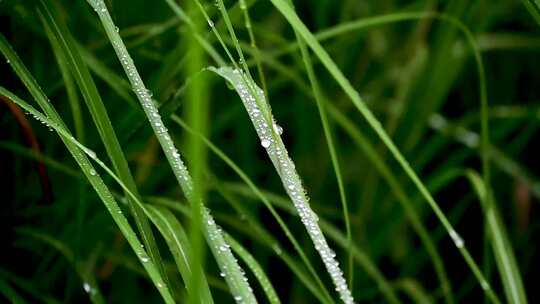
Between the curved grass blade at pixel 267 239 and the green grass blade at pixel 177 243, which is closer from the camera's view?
the green grass blade at pixel 177 243

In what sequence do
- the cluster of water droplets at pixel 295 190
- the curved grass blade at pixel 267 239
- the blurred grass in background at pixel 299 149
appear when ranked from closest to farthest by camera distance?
1. the cluster of water droplets at pixel 295 190
2. the curved grass blade at pixel 267 239
3. the blurred grass in background at pixel 299 149

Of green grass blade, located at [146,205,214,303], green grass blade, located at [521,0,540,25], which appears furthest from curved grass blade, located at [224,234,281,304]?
green grass blade, located at [521,0,540,25]

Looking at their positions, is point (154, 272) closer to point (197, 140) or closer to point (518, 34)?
point (197, 140)

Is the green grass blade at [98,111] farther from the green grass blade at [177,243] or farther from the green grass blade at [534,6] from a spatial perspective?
the green grass blade at [534,6]

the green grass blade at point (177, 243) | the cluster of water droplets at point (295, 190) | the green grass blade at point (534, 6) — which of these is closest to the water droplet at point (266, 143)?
the cluster of water droplets at point (295, 190)

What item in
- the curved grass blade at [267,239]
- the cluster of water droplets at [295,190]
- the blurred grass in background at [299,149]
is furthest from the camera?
the blurred grass in background at [299,149]

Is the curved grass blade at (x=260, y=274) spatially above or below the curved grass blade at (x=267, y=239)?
below

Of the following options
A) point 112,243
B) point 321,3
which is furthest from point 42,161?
point 321,3

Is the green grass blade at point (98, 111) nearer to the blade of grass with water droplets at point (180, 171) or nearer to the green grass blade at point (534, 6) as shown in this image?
the blade of grass with water droplets at point (180, 171)

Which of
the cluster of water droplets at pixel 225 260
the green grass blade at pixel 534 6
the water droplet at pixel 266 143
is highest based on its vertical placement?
the green grass blade at pixel 534 6
